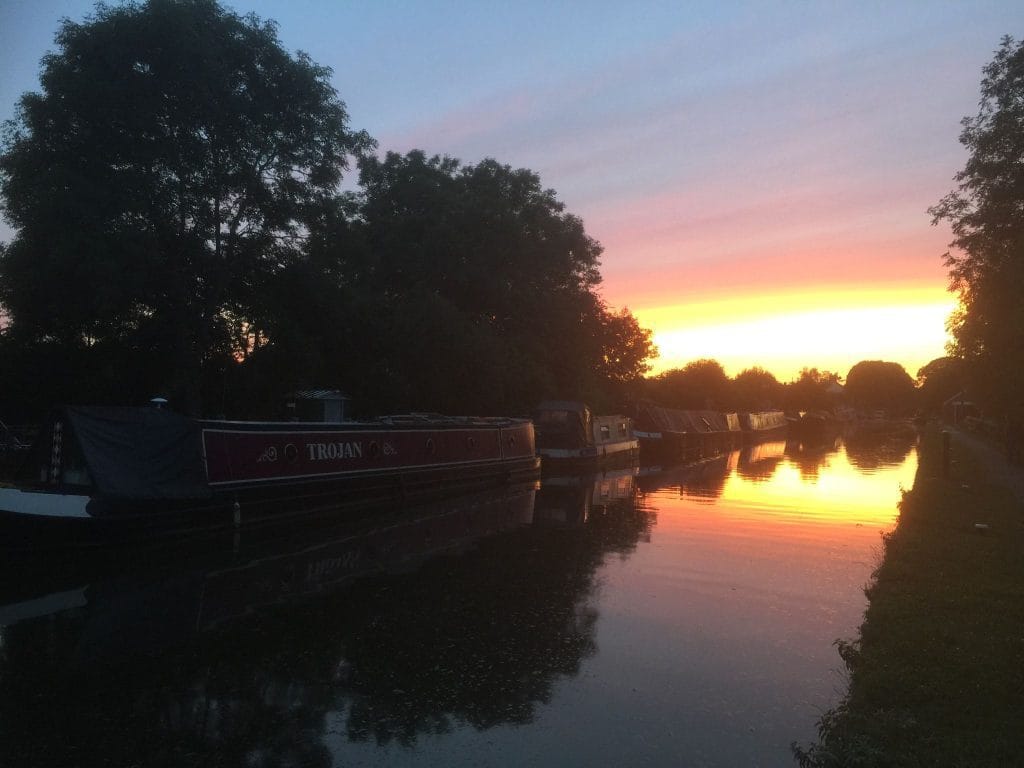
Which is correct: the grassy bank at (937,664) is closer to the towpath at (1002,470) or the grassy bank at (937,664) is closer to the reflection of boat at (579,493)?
the reflection of boat at (579,493)

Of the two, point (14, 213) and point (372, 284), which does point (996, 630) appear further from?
point (372, 284)

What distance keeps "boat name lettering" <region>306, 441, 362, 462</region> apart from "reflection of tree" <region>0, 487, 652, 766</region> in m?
6.23

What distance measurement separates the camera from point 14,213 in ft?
69.4

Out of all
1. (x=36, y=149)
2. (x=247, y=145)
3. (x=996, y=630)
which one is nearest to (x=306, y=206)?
(x=247, y=145)

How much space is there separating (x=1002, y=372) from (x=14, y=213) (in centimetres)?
2652

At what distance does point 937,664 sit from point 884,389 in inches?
6478

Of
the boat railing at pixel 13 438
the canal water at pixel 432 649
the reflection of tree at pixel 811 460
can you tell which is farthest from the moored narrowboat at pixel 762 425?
the canal water at pixel 432 649

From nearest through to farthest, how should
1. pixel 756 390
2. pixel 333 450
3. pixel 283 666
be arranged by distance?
pixel 283 666 < pixel 333 450 < pixel 756 390

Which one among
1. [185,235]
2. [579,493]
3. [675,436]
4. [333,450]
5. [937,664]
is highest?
[185,235]

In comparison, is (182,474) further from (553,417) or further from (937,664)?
(553,417)

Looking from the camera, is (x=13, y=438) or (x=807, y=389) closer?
(x=13, y=438)

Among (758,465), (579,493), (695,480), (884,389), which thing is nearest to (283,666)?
(579,493)

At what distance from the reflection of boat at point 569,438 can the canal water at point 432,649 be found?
53.0 ft

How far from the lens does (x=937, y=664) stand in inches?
255
